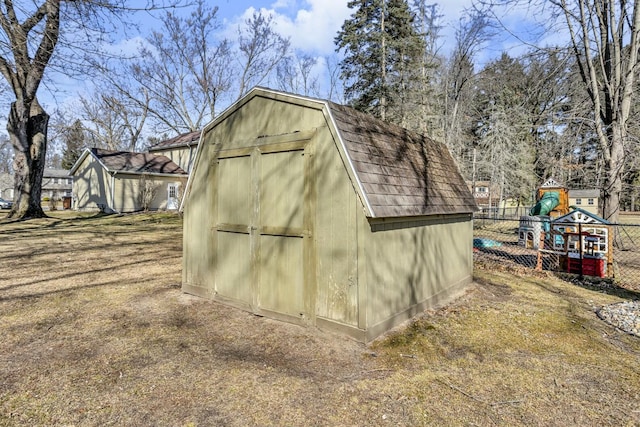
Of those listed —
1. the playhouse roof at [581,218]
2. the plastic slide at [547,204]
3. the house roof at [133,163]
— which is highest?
the house roof at [133,163]

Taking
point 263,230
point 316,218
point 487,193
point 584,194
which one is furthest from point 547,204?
point 584,194

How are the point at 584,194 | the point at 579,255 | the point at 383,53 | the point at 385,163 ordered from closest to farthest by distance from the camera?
1. the point at 385,163
2. the point at 579,255
3. the point at 383,53
4. the point at 584,194

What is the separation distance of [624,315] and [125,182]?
25.7 meters

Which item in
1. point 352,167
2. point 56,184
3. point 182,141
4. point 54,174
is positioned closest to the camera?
point 352,167

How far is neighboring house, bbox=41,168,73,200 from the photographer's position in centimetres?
4637

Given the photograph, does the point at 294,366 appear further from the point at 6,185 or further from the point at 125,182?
the point at 6,185

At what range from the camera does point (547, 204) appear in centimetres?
1307

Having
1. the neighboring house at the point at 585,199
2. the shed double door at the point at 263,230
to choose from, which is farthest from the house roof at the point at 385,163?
the neighboring house at the point at 585,199

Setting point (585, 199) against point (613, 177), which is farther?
point (585, 199)

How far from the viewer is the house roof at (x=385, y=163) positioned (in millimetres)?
4020

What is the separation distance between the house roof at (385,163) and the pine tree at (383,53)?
13.7m

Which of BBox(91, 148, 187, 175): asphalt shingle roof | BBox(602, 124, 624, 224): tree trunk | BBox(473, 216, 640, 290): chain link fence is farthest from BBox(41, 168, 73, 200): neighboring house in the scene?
BBox(602, 124, 624, 224): tree trunk

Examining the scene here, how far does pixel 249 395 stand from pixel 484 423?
1887mm

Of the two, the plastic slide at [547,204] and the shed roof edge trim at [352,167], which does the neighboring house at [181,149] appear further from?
the shed roof edge trim at [352,167]
